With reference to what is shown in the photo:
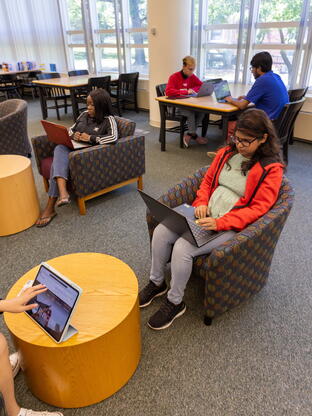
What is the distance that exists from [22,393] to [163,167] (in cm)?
275

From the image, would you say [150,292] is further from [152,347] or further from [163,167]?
[163,167]

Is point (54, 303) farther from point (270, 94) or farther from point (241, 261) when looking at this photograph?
point (270, 94)

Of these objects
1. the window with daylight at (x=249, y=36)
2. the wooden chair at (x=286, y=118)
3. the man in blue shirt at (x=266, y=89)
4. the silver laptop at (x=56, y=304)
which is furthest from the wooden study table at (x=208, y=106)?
the silver laptop at (x=56, y=304)

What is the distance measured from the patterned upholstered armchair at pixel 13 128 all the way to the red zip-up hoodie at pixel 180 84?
71.0 inches

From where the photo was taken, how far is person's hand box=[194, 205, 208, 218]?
166 centimetres

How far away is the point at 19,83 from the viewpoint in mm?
7609

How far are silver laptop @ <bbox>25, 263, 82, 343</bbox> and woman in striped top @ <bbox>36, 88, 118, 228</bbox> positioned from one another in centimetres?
146

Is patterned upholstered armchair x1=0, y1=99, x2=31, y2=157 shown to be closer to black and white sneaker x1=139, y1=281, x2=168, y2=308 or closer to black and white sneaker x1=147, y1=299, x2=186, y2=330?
black and white sneaker x1=139, y1=281, x2=168, y2=308

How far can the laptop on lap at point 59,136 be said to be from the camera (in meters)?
2.43

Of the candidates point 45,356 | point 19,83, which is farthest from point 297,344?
point 19,83

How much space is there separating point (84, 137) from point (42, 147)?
444 mm

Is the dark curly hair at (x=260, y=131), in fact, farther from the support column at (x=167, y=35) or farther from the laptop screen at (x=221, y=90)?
the support column at (x=167, y=35)

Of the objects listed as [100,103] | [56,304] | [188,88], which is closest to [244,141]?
[56,304]

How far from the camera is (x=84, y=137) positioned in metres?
2.66
